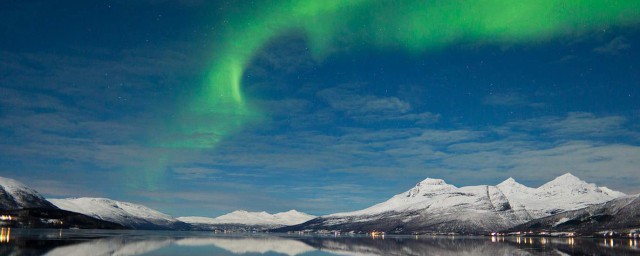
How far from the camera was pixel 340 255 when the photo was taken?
123500mm

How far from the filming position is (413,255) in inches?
4877

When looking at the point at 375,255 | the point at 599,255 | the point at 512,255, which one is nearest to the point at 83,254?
the point at 375,255

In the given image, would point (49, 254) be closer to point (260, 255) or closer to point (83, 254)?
point (83, 254)

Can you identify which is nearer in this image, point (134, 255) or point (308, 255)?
point (134, 255)

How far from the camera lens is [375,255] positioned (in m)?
123

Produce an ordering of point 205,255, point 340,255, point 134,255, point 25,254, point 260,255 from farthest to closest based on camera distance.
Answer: point 340,255
point 260,255
point 205,255
point 134,255
point 25,254

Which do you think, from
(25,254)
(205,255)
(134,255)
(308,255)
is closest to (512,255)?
(308,255)

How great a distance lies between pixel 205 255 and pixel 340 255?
33928 millimetres

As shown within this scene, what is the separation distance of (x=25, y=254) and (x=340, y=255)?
222 feet

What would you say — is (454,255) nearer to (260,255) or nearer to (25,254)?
(260,255)

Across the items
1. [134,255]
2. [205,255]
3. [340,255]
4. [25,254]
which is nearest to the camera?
[25,254]

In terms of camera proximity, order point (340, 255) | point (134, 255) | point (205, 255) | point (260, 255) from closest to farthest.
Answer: point (134, 255)
point (205, 255)
point (260, 255)
point (340, 255)

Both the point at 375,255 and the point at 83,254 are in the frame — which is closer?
the point at 83,254

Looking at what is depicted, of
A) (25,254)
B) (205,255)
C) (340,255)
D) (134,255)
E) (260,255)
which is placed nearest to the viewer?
(25,254)
